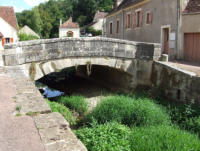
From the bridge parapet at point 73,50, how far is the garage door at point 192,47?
228cm

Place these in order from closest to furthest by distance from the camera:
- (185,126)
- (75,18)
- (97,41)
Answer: (185,126) < (97,41) < (75,18)

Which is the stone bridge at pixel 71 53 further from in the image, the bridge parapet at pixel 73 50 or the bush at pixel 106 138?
the bush at pixel 106 138

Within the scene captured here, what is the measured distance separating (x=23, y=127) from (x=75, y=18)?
58.7 meters

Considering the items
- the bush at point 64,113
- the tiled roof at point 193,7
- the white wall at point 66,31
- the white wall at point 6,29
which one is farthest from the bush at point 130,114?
the white wall at point 66,31

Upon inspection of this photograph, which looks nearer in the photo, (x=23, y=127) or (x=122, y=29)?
(x=23, y=127)

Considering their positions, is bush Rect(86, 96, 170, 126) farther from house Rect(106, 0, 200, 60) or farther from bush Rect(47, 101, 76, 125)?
house Rect(106, 0, 200, 60)

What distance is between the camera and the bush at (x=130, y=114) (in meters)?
6.64

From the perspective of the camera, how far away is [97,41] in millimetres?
9047

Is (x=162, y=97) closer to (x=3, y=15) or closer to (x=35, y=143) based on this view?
(x=35, y=143)

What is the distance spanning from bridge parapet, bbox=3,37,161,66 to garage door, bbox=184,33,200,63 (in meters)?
2.28

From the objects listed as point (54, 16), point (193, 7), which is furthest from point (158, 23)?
point (54, 16)

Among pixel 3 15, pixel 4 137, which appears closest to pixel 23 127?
pixel 4 137

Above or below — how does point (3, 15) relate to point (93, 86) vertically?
above

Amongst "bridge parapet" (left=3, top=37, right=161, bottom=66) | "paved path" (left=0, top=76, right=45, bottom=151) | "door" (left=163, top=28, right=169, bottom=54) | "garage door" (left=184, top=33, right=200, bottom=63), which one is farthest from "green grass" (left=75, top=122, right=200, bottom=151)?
"door" (left=163, top=28, right=169, bottom=54)
